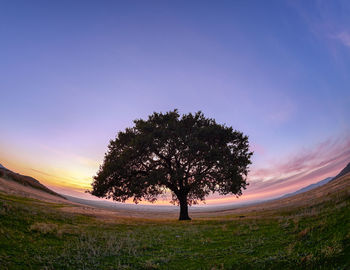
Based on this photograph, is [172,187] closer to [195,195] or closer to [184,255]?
[195,195]

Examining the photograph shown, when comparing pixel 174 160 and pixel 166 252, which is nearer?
pixel 166 252

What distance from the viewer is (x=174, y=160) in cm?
3344

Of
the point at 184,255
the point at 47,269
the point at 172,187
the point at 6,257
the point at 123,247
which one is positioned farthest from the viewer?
the point at 172,187

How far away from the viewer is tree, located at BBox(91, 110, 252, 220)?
30.1 metres

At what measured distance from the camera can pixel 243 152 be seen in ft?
106

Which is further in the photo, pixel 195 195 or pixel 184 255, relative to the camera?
pixel 195 195

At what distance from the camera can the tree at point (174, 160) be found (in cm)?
3008

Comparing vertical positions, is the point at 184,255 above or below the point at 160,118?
below

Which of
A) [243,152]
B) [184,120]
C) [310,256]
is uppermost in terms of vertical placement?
[184,120]

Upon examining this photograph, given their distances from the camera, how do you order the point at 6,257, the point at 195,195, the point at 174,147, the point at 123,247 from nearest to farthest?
the point at 6,257, the point at 123,247, the point at 174,147, the point at 195,195

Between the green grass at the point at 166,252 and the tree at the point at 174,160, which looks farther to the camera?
the tree at the point at 174,160

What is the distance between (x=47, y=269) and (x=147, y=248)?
5.63 m

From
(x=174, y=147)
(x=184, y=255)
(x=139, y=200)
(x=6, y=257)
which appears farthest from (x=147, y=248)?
(x=139, y=200)

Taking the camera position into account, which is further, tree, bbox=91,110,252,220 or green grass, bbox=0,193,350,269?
tree, bbox=91,110,252,220
